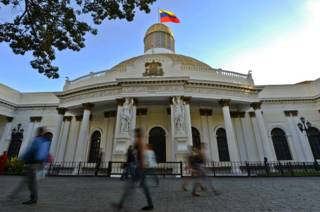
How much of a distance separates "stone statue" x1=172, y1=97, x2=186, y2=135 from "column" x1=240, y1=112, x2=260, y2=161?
27.6ft

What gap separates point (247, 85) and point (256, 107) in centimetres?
243

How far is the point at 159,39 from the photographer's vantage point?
1031 inches

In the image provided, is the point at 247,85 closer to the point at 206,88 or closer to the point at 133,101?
the point at 206,88

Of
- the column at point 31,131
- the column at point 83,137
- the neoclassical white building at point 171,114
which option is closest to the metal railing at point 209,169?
the column at point 83,137

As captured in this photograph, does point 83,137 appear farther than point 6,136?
No

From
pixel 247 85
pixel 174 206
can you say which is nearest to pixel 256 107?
pixel 247 85

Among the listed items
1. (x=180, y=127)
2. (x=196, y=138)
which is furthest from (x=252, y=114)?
(x=180, y=127)

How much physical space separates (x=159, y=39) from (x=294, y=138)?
22259mm

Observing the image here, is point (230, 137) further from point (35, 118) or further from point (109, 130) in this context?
point (35, 118)

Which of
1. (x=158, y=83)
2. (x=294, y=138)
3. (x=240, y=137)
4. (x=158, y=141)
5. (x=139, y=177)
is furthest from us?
(x=294, y=138)

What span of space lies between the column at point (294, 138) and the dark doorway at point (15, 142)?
32518 mm

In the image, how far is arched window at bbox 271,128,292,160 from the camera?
1869cm

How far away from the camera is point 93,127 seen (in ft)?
62.6

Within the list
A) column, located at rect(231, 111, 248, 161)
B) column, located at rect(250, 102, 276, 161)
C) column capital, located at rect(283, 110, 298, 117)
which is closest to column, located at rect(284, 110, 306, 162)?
column capital, located at rect(283, 110, 298, 117)
